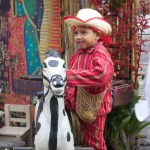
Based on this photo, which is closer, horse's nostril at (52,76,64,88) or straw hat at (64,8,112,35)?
horse's nostril at (52,76,64,88)

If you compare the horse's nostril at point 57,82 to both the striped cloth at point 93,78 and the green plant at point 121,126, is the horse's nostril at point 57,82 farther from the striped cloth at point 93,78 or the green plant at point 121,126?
the green plant at point 121,126

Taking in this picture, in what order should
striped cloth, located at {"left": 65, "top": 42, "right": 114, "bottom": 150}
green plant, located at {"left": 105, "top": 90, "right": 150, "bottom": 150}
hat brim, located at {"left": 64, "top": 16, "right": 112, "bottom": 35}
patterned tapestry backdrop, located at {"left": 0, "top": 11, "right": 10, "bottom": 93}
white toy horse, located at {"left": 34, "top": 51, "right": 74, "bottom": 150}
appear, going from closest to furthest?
white toy horse, located at {"left": 34, "top": 51, "right": 74, "bottom": 150} < striped cloth, located at {"left": 65, "top": 42, "right": 114, "bottom": 150} < hat brim, located at {"left": 64, "top": 16, "right": 112, "bottom": 35} < green plant, located at {"left": 105, "top": 90, "right": 150, "bottom": 150} < patterned tapestry backdrop, located at {"left": 0, "top": 11, "right": 10, "bottom": 93}

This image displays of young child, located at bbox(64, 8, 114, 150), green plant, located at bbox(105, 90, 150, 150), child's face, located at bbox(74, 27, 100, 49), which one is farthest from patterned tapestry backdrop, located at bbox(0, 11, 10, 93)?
child's face, located at bbox(74, 27, 100, 49)

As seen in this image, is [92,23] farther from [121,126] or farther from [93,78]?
[121,126]

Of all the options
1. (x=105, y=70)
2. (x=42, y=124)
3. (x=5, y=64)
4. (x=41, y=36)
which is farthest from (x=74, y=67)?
(x=5, y=64)

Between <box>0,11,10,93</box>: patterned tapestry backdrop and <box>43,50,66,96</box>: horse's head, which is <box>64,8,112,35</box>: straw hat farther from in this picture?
<box>0,11,10,93</box>: patterned tapestry backdrop

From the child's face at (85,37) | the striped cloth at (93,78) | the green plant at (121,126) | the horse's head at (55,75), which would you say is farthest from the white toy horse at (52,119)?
the green plant at (121,126)

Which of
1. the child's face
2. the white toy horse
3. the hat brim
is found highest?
the hat brim

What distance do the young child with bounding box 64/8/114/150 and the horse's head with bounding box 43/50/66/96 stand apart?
0.47 ft

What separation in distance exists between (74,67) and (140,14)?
6.67ft

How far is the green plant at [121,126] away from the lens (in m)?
4.61

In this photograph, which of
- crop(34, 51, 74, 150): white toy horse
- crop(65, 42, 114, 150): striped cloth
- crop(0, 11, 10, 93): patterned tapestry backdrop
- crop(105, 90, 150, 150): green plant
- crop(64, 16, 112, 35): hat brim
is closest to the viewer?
crop(34, 51, 74, 150): white toy horse

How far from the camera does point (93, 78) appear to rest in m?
2.90

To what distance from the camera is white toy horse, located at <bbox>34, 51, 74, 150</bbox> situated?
275 centimetres
